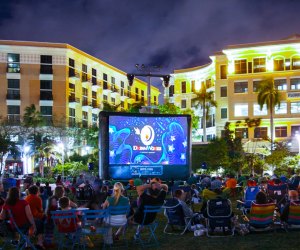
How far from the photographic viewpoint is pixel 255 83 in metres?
65.9

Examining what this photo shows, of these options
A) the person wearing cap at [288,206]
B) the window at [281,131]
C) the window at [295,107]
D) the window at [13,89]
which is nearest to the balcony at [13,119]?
the window at [13,89]

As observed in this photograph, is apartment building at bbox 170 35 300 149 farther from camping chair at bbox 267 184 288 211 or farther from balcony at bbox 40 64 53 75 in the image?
camping chair at bbox 267 184 288 211

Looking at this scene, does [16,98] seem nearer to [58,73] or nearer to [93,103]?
[58,73]

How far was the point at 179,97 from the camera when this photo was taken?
7900 centimetres

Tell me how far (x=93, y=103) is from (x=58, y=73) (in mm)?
8763

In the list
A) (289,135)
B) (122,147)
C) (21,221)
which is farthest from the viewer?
(289,135)

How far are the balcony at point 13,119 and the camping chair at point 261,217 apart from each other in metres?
47.7

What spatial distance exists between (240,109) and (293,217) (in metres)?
54.3

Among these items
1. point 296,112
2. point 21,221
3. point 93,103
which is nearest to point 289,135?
point 296,112

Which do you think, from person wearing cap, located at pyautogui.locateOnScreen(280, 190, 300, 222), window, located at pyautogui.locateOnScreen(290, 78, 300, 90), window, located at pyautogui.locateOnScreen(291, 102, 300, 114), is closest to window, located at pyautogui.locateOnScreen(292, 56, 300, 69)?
window, located at pyautogui.locateOnScreen(290, 78, 300, 90)

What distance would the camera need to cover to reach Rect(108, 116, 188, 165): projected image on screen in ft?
95.2

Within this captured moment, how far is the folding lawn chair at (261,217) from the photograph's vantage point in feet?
41.1

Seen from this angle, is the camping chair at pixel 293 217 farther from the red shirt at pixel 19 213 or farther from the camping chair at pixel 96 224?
the red shirt at pixel 19 213

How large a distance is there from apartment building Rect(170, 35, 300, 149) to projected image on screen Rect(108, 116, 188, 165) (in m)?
33.6
